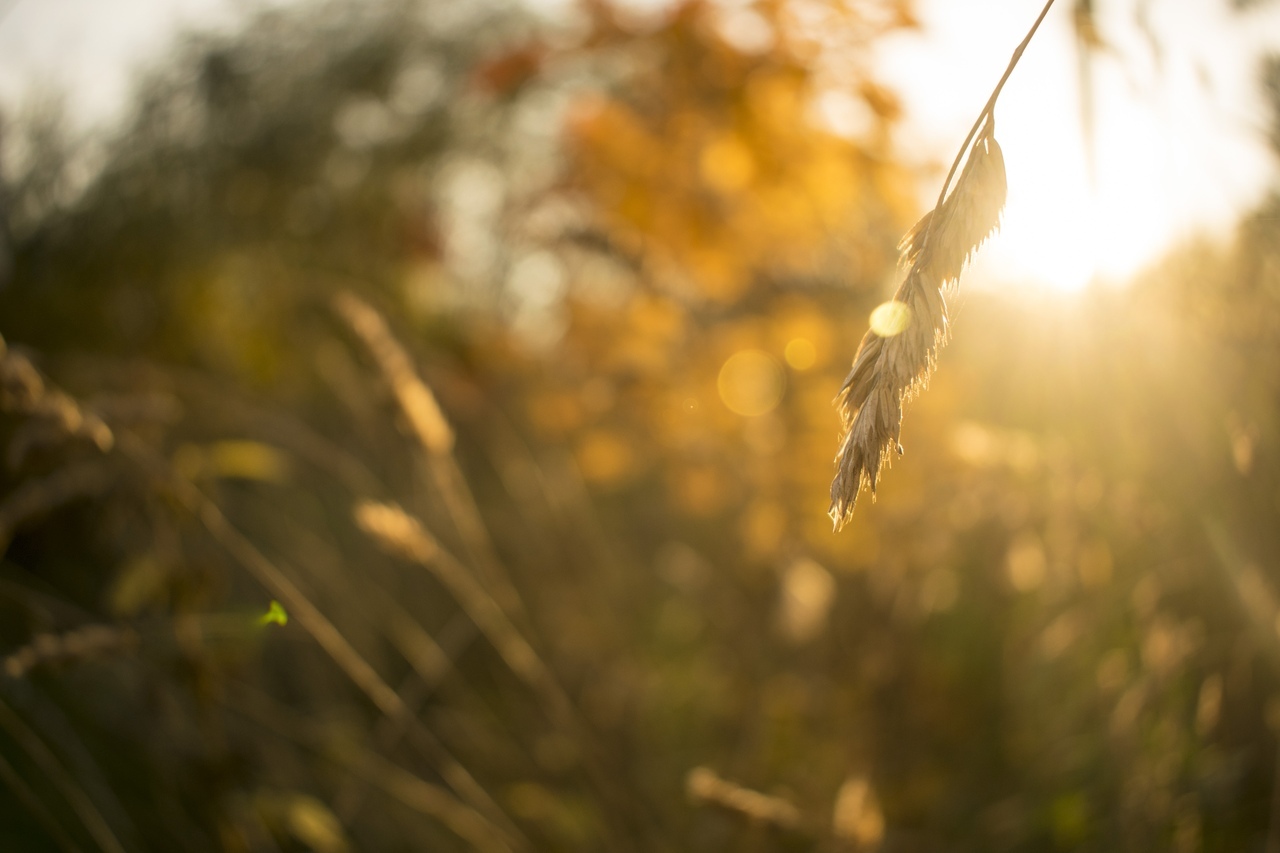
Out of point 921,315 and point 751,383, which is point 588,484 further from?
point 921,315

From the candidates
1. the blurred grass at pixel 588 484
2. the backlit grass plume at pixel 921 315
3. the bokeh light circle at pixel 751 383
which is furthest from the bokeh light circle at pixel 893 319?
the bokeh light circle at pixel 751 383

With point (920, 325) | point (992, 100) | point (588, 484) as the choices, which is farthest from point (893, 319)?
point (588, 484)

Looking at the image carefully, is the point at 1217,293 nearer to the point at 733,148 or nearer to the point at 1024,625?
the point at 733,148

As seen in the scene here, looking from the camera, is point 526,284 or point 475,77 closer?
point 475,77

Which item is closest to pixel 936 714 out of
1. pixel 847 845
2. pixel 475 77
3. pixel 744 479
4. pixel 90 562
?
pixel 744 479

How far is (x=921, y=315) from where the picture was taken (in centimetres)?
59

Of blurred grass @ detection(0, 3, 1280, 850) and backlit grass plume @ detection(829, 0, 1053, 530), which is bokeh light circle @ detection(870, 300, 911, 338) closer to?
backlit grass plume @ detection(829, 0, 1053, 530)

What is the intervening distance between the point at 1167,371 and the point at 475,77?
2326mm

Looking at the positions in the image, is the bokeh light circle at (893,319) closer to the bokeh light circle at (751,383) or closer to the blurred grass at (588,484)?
the blurred grass at (588,484)

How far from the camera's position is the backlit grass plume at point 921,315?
1.90 feet

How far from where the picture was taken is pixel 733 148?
7.97ft

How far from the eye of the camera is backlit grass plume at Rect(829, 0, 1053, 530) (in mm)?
579

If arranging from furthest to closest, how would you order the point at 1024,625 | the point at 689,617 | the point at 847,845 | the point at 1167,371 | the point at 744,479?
the point at 689,617, the point at 744,479, the point at 1024,625, the point at 1167,371, the point at 847,845

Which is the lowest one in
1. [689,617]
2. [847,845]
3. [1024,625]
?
[689,617]
